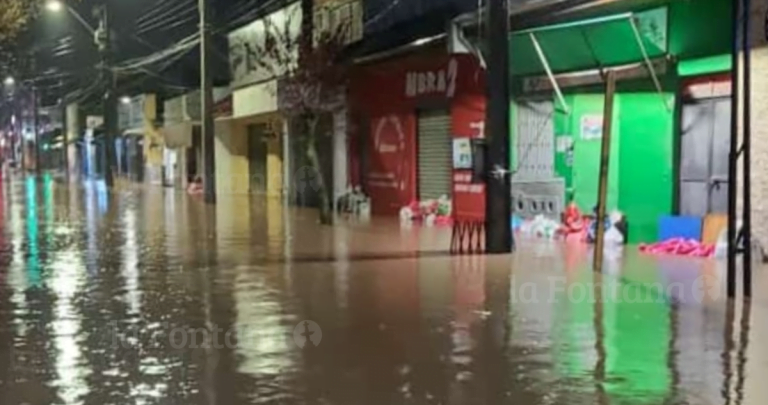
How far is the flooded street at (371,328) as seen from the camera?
7.45m

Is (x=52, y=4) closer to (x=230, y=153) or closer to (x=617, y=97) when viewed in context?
(x=230, y=153)

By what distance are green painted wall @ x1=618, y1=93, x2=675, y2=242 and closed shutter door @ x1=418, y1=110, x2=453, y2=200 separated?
6.51 metres

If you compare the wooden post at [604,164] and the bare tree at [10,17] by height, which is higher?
the bare tree at [10,17]

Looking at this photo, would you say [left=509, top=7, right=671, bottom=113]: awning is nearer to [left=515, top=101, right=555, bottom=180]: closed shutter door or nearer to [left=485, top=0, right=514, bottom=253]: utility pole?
[left=515, top=101, right=555, bottom=180]: closed shutter door

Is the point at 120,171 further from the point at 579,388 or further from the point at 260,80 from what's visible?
the point at 579,388

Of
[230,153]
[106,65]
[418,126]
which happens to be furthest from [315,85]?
[106,65]

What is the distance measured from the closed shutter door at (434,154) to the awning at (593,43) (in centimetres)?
370

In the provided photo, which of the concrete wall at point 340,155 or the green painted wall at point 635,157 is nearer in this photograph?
the green painted wall at point 635,157

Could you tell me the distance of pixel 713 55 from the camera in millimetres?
16203

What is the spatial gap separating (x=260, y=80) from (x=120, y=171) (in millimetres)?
37780

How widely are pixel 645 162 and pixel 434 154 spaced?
799cm

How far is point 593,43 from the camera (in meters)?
18.5

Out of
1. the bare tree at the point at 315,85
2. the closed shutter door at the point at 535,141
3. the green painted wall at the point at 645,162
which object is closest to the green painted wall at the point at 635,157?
the green painted wall at the point at 645,162

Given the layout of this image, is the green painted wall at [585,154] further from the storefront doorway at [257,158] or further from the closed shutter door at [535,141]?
the storefront doorway at [257,158]
